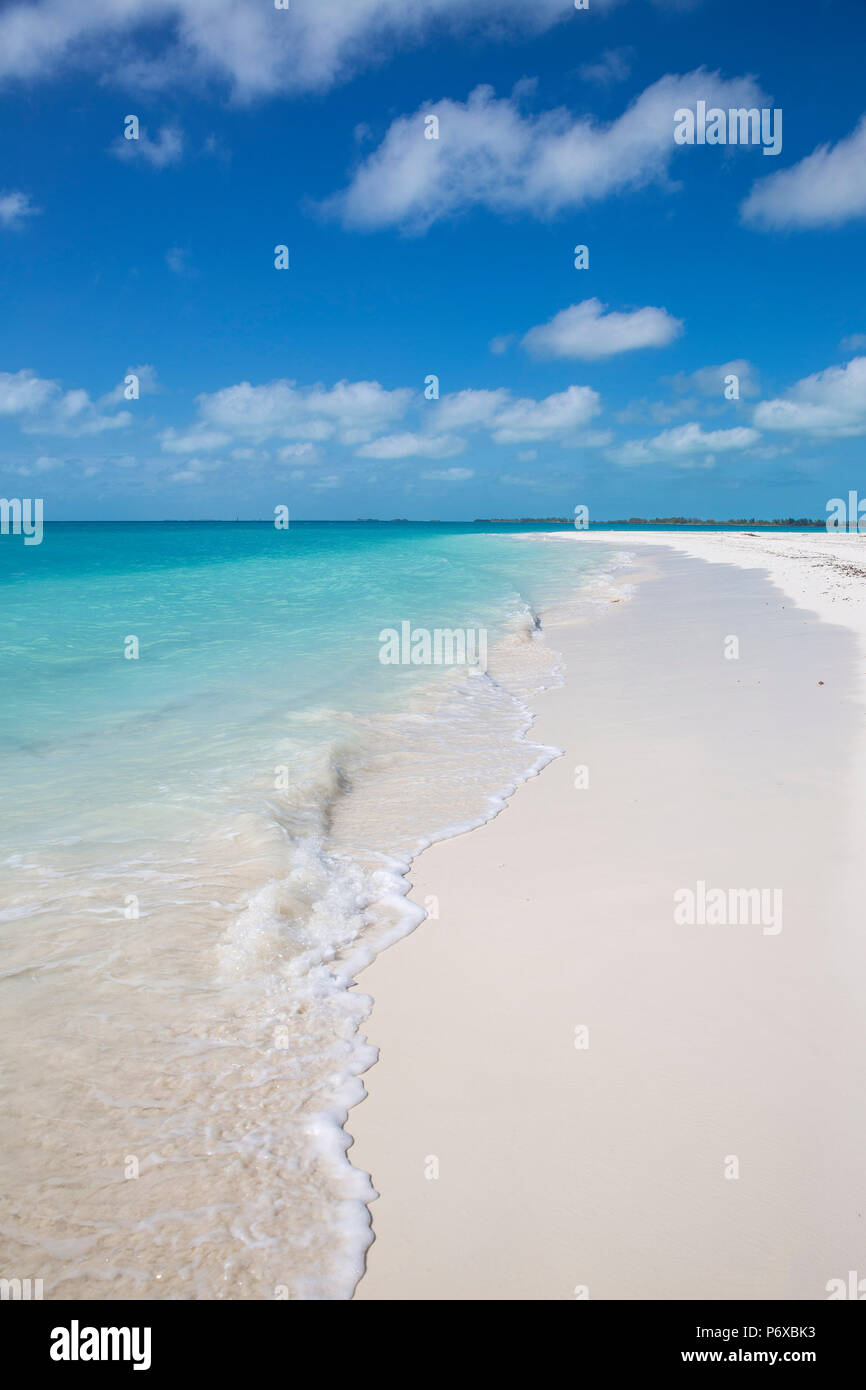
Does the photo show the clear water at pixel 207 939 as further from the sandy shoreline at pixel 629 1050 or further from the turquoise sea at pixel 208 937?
the sandy shoreline at pixel 629 1050

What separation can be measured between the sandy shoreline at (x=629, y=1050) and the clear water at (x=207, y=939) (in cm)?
29

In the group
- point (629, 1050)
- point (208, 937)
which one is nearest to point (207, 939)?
point (208, 937)

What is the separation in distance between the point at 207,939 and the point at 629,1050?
258 cm

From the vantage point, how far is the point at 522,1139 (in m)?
2.85

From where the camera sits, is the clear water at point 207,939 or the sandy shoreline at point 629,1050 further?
the clear water at point 207,939

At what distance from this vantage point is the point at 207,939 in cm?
448

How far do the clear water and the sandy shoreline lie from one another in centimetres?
29

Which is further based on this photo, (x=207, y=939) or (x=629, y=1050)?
(x=207, y=939)

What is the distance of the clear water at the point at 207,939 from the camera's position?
261cm

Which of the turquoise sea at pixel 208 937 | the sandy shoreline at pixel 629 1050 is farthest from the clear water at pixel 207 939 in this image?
the sandy shoreline at pixel 629 1050

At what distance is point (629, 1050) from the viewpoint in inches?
129

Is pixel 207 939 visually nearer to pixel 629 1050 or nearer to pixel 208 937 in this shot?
pixel 208 937
